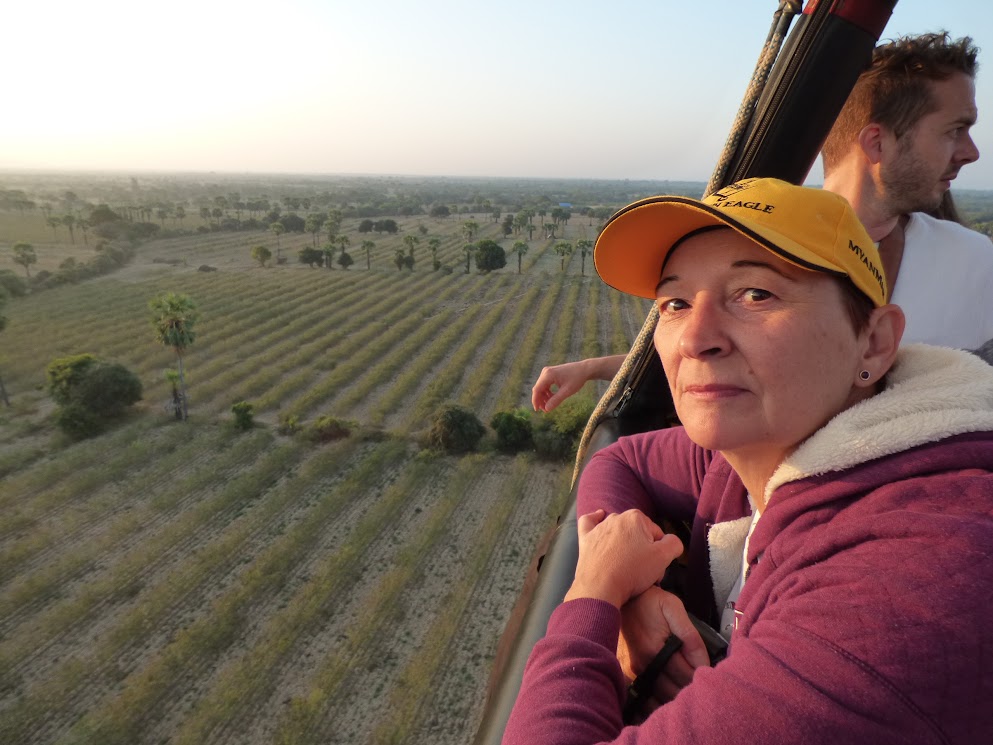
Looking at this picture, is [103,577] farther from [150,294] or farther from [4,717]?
[150,294]

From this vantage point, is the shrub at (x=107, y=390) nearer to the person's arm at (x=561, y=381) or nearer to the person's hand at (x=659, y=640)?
the person's arm at (x=561, y=381)

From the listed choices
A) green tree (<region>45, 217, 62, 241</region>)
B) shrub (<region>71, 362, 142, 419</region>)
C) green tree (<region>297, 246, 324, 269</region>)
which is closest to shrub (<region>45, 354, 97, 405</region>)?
shrub (<region>71, 362, 142, 419</region>)

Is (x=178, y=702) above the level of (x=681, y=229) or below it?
below

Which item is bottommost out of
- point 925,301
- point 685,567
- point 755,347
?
point 685,567

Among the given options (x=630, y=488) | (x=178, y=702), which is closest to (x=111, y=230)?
(x=178, y=702)

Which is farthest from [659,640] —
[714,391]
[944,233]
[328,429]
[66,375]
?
[66,375]

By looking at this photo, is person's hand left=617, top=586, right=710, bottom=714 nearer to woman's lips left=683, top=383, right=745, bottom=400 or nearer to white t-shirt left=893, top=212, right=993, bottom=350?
woman's lips left=683, top=383, right=745, bottom=400

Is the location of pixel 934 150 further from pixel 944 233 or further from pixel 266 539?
pixel 266 539

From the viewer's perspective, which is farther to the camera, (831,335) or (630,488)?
(630,488)
